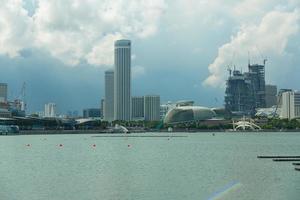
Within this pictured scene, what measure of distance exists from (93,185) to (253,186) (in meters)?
13.3

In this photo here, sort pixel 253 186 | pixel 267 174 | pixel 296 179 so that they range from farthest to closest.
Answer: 1. pixel 267 174
2. pixel 296 179
3. pixel 253 186

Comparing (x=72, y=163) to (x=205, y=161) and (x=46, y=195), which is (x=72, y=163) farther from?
(x=46, y=195)

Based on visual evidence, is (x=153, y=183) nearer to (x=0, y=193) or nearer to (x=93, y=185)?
(x=93, y=185)

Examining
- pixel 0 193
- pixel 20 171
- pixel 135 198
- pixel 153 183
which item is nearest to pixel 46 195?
pixel 0 193

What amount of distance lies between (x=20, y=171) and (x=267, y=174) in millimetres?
26310

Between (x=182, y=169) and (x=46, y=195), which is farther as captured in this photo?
(x=182, y=169)

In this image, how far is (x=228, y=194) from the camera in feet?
147

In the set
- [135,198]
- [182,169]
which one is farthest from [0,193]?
[182,169]

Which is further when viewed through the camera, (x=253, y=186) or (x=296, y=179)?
(x=296, y=179)

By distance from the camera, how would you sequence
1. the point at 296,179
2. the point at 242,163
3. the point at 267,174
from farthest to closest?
the point at 242,163 → the point at 267,174 → the point at 296,179

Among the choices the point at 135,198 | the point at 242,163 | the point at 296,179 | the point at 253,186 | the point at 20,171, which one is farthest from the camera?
the point at 242,163

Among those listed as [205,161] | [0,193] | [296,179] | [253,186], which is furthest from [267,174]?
[0,193]

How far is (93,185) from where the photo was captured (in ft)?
164

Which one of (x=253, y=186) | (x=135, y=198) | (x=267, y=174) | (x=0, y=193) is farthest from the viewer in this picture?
(x=267, y=174)
